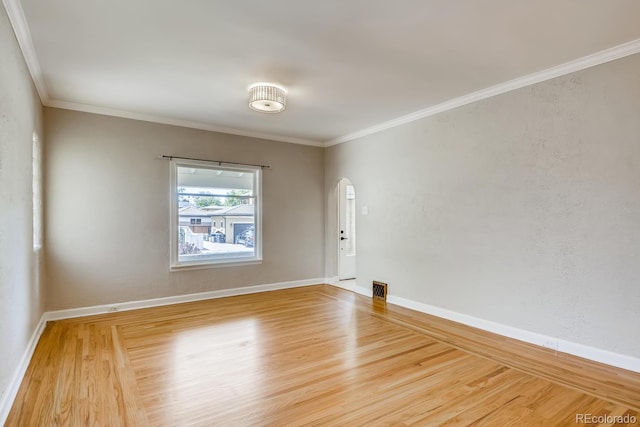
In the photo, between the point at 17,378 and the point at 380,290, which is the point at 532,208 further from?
the point at 17,378

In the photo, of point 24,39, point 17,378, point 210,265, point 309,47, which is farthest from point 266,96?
point 17,378

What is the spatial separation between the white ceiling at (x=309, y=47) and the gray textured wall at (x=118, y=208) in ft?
1.70

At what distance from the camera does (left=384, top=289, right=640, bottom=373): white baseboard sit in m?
2.75

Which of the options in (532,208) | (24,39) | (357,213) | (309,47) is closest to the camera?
(24,39)

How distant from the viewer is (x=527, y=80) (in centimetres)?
333

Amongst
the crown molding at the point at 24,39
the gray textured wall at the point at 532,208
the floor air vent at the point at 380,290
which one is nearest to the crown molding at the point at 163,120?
the crown molding at the point at 24,39

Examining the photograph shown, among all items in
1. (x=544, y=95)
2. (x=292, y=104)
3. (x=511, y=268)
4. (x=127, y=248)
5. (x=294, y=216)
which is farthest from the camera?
(x=294, y=216)

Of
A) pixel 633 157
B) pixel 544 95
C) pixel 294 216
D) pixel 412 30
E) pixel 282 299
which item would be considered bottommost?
pixel 282 299

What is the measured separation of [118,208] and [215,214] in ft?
4.35

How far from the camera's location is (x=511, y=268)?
3486mm

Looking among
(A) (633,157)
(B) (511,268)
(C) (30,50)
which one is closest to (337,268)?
(B) (511,268)

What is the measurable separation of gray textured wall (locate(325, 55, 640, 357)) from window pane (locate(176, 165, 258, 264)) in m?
2.41

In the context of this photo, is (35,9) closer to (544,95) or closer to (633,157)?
(544,95)

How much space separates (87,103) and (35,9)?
7.15 ft
